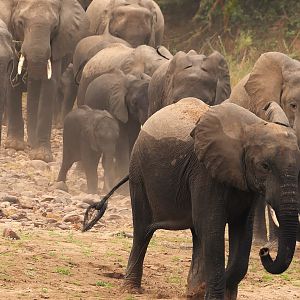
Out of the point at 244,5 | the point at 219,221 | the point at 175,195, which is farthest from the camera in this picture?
the point at 244,5

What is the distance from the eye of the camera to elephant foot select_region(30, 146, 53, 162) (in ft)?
55.5

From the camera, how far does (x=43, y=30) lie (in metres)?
17.2

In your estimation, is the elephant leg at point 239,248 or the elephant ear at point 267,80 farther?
the elephant ear at point 267,80

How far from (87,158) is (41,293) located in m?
7.08

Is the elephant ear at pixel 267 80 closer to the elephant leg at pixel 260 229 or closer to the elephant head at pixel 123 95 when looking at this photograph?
the elephant leg at pixel 260 229

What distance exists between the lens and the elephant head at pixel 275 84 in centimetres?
1153

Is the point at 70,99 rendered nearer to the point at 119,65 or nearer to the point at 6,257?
the point at 119,65

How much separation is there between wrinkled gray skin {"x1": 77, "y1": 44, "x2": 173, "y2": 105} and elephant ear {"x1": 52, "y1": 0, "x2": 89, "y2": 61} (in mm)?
409


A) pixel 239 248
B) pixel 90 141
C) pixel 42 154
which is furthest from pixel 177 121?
pixel 42 154

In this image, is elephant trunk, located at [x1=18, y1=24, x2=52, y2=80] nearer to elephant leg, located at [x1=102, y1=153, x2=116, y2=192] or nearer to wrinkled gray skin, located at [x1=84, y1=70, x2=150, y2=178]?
wrinkled gray skin, located at [x1=84, y1=70, x2=150, y2=178]

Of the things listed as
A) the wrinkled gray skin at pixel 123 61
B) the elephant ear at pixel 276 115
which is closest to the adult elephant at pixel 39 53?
the wrinkled gray skin at pixel 123 61

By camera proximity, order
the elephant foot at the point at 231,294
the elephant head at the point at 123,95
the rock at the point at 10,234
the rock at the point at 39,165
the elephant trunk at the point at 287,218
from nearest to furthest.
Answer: the elephant trunk at the point at 287,218, the elephant foot at the point at 231,294, the rock at the point at 10,234, the rock at the point at 39,165, the elephant head at the point at 123,95

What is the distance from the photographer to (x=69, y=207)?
13305 mm

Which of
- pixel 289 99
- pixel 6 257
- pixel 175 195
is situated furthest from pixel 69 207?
pixel 175 195
